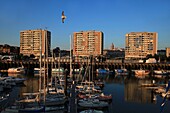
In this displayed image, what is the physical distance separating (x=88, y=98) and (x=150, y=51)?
A: 114238 mm

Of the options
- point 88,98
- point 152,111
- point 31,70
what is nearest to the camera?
point 152,111

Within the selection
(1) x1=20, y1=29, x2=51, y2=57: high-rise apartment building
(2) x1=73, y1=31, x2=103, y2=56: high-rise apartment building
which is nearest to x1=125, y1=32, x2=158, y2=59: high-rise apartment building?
(2) x1=73, y1=31, x2=103, y2=56: high-rise apartment building

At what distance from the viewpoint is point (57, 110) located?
71.8 ft

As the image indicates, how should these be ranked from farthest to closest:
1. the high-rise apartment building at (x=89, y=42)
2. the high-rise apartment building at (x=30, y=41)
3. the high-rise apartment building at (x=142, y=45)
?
1. the high-rise apartment building at (x=30, y=41)
2. the high-rise apartment building at (x=89, y=42)
3. the high-rise apartment building at (x=142, y=45)

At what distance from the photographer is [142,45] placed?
134750 mm

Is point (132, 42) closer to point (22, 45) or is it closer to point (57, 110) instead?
point (22, 45)

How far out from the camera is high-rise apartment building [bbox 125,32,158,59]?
134375 mm

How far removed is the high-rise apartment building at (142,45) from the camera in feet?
441

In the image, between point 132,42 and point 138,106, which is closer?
point 138,106

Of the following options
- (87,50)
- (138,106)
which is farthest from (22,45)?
(138,106)

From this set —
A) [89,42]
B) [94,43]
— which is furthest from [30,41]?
[94,43]

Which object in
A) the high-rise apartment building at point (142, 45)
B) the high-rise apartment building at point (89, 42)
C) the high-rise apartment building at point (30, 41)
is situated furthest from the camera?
the high-rise apartment building at point (30, 41)

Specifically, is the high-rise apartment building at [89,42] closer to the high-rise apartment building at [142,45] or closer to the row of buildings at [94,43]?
the row of buildings at [94,43]

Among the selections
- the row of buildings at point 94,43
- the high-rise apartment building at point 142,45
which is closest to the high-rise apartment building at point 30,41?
the row of buildings at point 94,43
